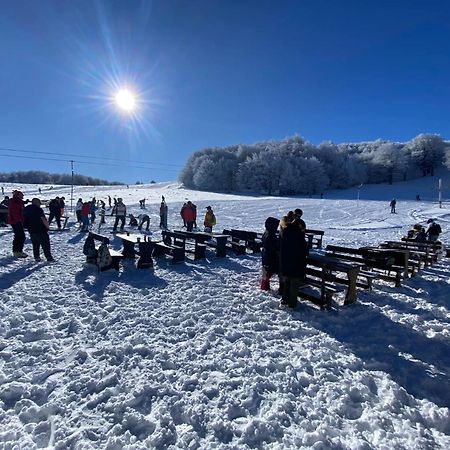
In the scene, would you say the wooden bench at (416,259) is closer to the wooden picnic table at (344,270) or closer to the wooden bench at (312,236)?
the wooden bench at (312,236)

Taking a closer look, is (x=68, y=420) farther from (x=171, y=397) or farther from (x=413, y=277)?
(x=413, y=277)

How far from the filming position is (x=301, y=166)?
77.4m

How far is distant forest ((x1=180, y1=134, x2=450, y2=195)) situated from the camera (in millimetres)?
76500

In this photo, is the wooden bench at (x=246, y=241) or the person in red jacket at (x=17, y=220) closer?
the person in red jacket at (x=17, y=220)

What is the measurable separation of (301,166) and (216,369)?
7725 centimetres

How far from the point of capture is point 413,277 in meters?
8.66

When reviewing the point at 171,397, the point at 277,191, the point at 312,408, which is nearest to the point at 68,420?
the point at 171,397

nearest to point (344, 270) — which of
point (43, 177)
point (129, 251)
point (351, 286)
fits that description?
point (351, 286)

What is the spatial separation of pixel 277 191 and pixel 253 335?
74097mm

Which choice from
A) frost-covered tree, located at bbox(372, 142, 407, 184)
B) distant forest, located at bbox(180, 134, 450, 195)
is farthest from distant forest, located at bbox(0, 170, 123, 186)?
frost-covered tree, located at bbox(372, 142, 407, 184)

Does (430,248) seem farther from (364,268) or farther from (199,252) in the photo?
(199,252)

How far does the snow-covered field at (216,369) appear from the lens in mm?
3103

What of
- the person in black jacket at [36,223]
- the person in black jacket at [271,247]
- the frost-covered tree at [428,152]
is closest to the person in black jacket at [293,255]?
the person in black jacket at [271,247]

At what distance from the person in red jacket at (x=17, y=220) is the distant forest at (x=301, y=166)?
222ft
